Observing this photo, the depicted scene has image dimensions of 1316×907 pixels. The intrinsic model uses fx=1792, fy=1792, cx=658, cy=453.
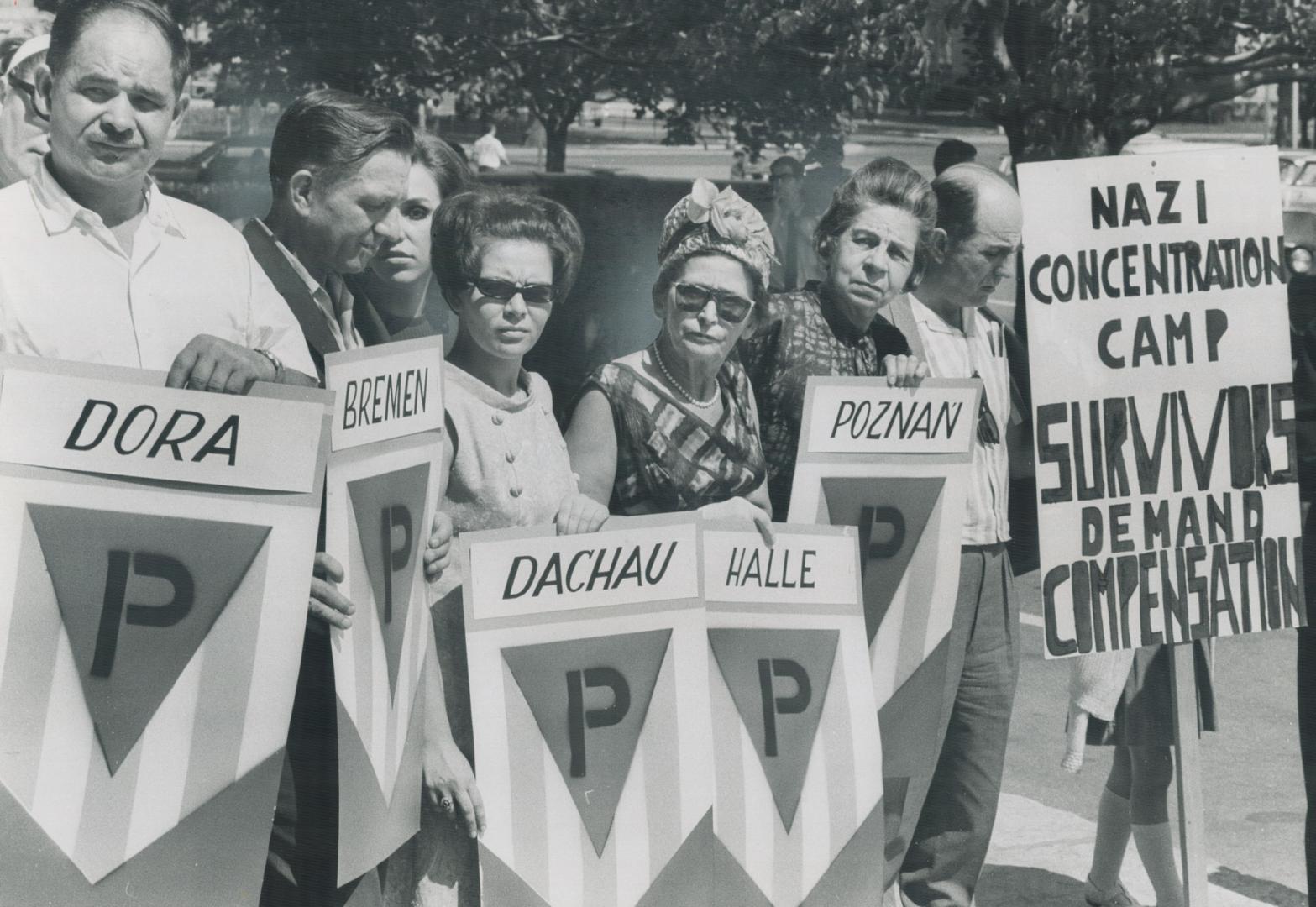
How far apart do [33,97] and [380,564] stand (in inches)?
37.1

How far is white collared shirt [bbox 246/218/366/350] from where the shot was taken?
2920 millimetres

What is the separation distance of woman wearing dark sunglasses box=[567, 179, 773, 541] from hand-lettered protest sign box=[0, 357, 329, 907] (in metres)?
0.71

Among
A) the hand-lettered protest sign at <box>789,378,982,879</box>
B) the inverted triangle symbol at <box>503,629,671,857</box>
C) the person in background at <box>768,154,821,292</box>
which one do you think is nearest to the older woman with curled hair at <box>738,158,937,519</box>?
the hand-lettered protest sign at <box>789,378,982,879</box>

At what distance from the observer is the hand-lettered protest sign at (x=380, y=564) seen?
9.37 feet

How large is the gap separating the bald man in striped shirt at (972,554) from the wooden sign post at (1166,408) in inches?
4.0

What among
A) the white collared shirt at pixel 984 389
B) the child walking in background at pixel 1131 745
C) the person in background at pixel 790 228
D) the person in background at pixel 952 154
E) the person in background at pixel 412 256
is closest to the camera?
the person in background at pixel 412 256

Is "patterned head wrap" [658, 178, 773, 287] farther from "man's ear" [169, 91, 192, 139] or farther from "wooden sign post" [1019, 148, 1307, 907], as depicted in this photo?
"man's ear" [169, 91, 192, 139]

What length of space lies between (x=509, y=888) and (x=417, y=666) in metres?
0.41

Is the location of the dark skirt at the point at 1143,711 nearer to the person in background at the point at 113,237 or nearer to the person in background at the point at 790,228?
the person in background at the point at 790,228

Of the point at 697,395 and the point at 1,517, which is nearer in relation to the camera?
the point at 1,517

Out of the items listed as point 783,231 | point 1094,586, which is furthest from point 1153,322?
point 783,231

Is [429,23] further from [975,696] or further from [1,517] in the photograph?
[1,517]

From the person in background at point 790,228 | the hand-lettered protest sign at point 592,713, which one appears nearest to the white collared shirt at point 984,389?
the hand-lettered protest sign at point 592,713

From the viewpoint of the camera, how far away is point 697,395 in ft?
11.1
